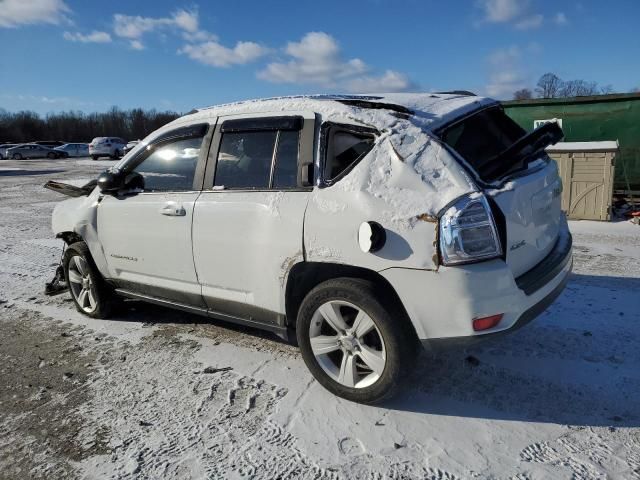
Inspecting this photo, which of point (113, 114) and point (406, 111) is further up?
point (113, 114)

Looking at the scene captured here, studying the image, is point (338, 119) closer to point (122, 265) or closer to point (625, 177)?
point (122, 265)

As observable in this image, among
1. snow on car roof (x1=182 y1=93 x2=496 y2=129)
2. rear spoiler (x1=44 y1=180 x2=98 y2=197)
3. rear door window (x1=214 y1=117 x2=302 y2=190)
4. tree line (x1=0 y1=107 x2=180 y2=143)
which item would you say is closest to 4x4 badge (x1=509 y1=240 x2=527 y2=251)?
snow on car roof (x1=182 y1=93 x2=496 y2=129)

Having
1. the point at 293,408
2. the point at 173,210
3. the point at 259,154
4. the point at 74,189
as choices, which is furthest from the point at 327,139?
the point at 74,189

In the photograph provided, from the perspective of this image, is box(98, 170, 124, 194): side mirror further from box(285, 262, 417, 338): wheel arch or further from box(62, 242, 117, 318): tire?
box(285, 262, 417, 338): wheel arch

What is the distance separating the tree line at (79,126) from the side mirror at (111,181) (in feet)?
249

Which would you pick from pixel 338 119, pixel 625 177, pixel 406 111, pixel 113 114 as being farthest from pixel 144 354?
pixel 113 114

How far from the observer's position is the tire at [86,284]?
14.9ft

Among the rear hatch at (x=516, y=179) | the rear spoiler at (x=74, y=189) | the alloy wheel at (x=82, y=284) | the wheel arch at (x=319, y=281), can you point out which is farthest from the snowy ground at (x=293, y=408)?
the rear spoiler at (x=74, y=189)

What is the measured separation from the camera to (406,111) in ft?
9.82

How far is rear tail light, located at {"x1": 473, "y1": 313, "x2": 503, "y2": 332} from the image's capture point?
2.59m

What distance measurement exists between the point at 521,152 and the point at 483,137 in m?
0.36

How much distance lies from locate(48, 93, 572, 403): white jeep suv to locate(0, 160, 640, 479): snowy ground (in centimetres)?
35

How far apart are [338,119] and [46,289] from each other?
420cm

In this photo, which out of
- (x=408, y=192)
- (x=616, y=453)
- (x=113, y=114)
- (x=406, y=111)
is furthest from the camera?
(x=113, y=114)
